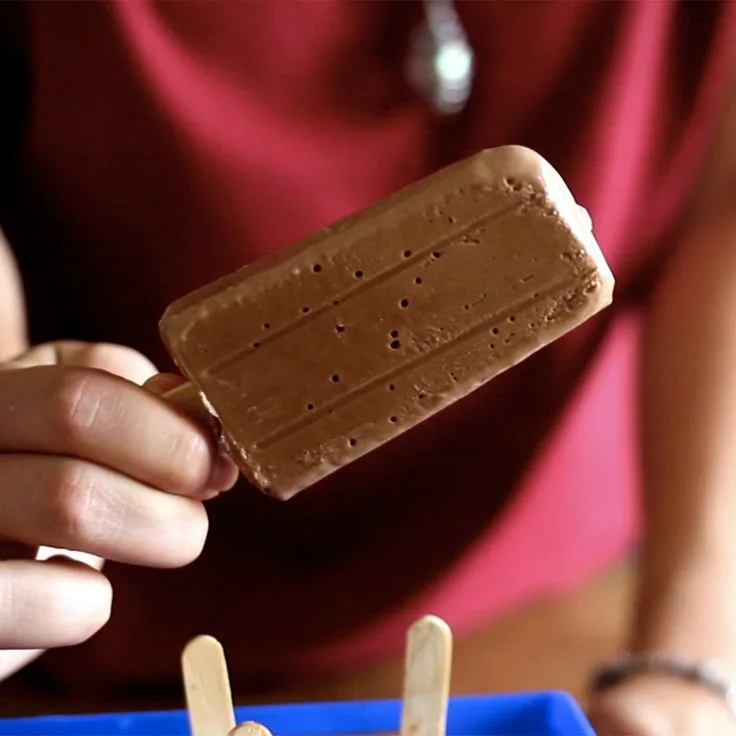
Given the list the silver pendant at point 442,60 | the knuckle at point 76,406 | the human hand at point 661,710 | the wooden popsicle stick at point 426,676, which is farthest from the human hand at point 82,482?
the silver pendant at point 442,60

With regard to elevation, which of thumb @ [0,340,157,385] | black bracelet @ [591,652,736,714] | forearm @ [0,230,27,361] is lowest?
black bracelet @ [591,652,736,714]

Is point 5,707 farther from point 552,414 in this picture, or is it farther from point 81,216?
point 552,414

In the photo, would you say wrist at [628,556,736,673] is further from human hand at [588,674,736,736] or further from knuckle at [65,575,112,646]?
knuckle at [65,575,112,646]

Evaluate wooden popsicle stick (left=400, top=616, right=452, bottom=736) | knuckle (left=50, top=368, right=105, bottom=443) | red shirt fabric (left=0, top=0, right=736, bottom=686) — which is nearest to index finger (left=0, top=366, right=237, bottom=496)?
knuckle (left=50, top=368, right=105, bottom=443)

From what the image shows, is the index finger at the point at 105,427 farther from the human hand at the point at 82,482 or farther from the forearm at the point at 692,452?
the forearm at the point at 692,452

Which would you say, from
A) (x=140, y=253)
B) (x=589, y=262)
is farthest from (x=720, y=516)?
(x=140, y=253)

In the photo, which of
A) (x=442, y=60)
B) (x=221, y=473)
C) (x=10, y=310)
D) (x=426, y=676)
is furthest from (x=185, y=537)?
(x=442, y=60)
